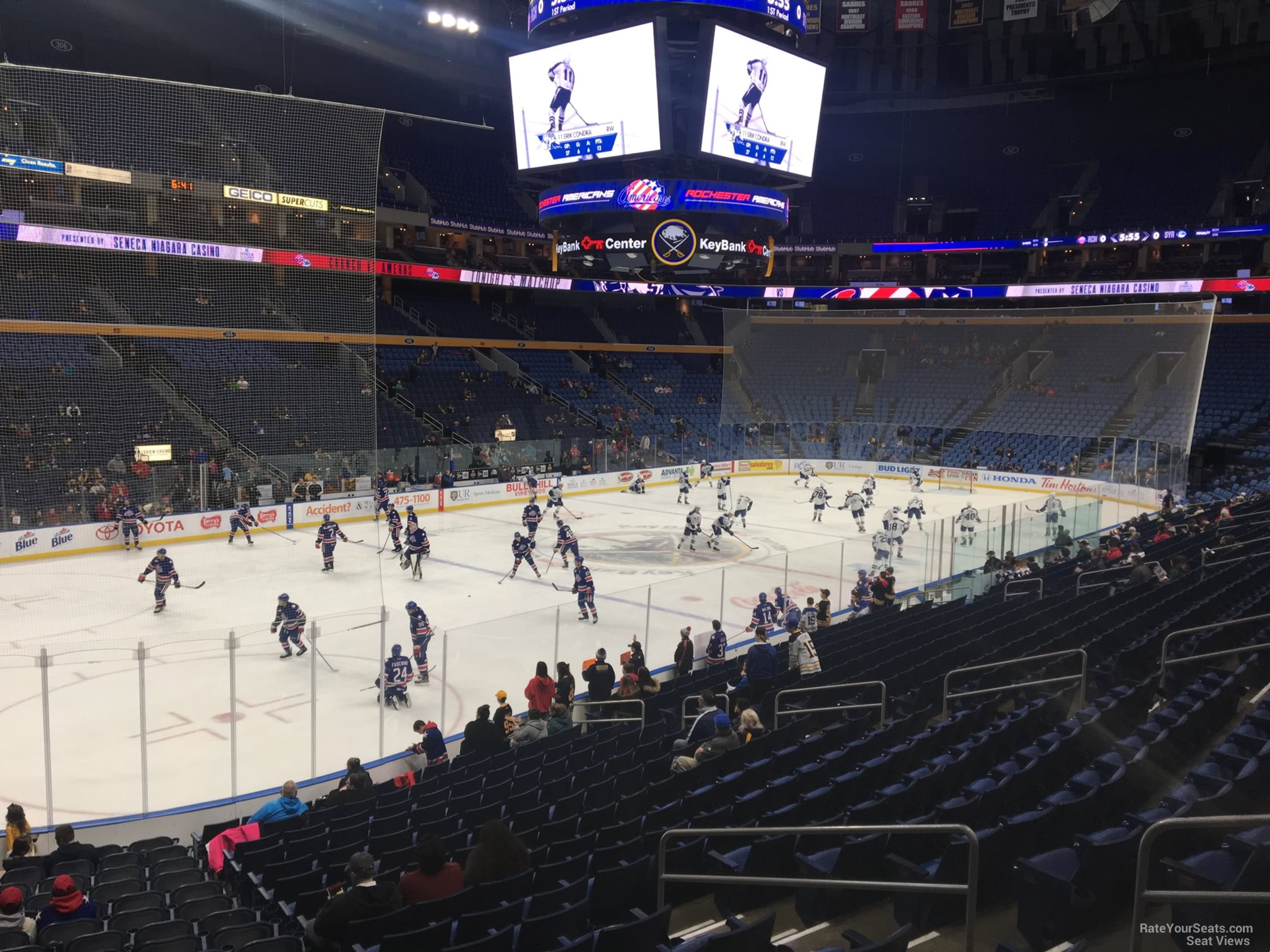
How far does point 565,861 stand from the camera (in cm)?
529

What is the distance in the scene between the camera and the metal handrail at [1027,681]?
828 cm

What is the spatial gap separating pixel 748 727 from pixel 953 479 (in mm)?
30732

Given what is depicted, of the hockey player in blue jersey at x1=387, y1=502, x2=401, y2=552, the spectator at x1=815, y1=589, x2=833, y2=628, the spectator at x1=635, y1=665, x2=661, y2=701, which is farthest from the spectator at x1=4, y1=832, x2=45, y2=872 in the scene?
the hockey player in blue jersey at x1=387, y1=502, x2=401, y2=552

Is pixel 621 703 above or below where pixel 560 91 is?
below

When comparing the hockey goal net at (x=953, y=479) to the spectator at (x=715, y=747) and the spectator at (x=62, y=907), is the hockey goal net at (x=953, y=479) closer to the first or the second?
the spectator at (x=715, y=747)

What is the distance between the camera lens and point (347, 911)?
4422 millimetres

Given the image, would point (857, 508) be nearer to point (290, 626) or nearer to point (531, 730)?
point (290, 626)

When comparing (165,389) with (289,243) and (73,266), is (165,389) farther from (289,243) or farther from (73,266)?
(289,243)

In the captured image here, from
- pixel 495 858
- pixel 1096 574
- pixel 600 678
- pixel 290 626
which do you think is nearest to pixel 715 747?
pixel 495 858

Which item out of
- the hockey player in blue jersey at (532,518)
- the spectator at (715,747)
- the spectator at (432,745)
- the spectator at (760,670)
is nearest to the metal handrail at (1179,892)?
the spectator at (715,747)

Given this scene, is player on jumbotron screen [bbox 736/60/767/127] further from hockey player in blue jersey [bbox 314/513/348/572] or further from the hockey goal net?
the hockey goal net

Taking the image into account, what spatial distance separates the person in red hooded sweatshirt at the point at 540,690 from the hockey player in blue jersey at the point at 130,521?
13.4 meters

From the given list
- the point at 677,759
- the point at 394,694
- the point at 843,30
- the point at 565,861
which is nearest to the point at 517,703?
the point at 394,694

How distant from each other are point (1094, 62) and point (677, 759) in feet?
142
